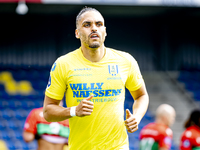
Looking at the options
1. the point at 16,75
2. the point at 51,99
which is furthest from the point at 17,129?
the point at 51,99

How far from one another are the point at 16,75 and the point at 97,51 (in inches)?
411

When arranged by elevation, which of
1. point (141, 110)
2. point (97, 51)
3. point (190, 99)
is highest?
point (97, 51)

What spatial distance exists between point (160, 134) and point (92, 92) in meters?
2.77

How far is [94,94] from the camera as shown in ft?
9.80

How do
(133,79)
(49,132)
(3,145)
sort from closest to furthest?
(133,79) → (49,132) → (3,145)

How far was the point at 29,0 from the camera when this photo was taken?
33.7ft

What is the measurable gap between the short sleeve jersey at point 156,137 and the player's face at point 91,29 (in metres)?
2.79

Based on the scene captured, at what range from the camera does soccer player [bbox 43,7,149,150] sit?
2.99 metres

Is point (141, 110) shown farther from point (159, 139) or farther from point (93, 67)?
point (159, 139)

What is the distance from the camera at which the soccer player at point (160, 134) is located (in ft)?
17.7

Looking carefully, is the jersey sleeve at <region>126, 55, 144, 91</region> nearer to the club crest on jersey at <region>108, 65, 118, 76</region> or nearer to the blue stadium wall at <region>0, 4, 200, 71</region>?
the club crest on jersey at <region>108, 65, 118, 76</region>

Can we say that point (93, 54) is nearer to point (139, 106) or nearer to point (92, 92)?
point (92, 92)

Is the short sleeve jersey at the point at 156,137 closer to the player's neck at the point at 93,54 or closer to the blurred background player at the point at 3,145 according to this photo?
the player's neck at the point at 93,54

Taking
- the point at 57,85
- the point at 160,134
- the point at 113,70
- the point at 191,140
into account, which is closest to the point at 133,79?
the point at 113,70
